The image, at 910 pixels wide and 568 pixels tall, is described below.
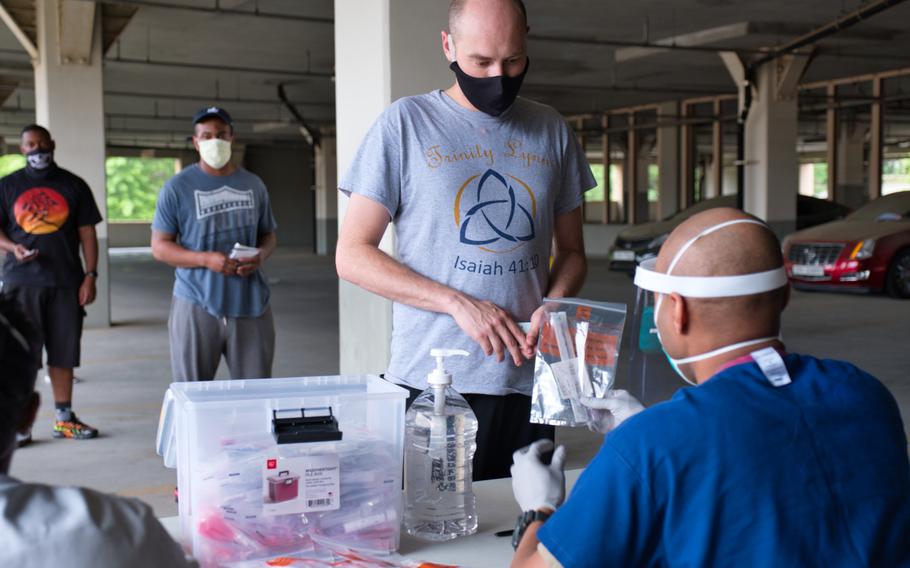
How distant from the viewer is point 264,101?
21.3 m

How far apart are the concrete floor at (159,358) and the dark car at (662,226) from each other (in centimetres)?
41

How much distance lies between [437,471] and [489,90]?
0.87m

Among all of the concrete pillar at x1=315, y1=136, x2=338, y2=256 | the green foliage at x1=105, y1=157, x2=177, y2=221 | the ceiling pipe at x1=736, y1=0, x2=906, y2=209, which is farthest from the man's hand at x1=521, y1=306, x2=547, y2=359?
the green foliage at x1=105, y1=157, x2=177, y2=221

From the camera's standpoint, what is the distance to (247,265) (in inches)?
162

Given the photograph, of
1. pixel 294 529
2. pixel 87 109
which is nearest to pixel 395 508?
pixel 294 529

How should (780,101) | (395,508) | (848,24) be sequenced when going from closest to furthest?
(395,508) < (848,24) < (780,101)

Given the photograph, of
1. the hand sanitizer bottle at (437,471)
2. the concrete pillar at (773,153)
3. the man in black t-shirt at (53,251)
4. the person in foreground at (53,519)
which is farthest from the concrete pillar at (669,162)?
the person in foreground at (53,519)

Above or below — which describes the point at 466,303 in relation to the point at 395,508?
above

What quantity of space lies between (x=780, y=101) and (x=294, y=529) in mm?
14672

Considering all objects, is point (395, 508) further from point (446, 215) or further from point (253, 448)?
point (446, 215)

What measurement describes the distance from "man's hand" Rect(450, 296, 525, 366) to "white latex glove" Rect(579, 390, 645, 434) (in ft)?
0.90

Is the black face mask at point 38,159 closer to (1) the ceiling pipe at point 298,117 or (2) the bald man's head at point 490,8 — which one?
(2) the bald man's head at point 490,8

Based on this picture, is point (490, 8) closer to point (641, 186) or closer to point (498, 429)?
point (498, 429)

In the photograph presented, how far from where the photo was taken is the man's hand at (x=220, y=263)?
13.2ft
